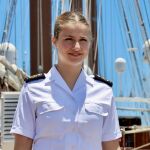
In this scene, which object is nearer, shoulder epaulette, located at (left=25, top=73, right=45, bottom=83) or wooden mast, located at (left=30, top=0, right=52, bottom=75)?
shoulder epaulette, located at (left=25, top=73, right=45, bottom=83)

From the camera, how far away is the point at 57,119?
1801 mm

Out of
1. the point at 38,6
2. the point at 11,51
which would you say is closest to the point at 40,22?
the point at 38,6

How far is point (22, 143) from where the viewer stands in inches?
71.4

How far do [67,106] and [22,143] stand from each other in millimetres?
223

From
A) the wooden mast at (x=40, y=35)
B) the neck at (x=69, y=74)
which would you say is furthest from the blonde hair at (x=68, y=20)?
the wooden mast at (x=40, y=35)

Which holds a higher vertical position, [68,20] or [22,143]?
[68,20]

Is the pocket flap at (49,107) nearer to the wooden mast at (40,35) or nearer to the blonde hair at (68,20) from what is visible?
the blonde hair at (68,20)

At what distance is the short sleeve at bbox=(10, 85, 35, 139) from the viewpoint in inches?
71.6

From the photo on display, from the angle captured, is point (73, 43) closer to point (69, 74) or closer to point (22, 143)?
point (69, 74)

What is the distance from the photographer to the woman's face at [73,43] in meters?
1.84

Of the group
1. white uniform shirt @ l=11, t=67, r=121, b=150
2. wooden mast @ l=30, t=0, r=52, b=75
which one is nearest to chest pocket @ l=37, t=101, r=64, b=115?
white uniform shirt @ l=11, t=67, r=121, b=150

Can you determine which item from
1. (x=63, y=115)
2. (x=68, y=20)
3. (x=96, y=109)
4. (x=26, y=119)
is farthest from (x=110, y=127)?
(x=68, y=20)

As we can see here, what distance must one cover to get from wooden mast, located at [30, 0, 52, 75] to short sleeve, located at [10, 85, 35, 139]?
8634mm

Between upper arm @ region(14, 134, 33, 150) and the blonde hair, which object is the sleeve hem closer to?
upper arm @ region(14, 134, 33, 150)
